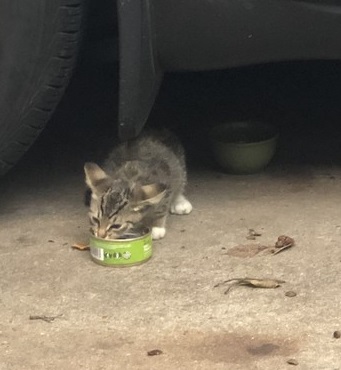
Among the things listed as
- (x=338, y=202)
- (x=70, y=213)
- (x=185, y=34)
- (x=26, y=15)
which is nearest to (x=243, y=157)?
(x=338, y=202)

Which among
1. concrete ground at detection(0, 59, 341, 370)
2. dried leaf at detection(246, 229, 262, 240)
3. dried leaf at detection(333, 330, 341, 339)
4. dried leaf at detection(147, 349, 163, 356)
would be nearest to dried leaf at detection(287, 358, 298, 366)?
concrete ground at detection(0, 59, 341, 370)

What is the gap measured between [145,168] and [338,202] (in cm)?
66

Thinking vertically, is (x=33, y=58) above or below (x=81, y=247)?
above

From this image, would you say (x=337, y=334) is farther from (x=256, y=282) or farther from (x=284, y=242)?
(x=284, y=242)

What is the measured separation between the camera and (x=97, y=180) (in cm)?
273

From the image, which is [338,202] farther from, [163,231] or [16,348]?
[16,348]

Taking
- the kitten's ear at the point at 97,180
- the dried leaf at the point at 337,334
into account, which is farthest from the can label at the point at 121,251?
the dried leaf at the point at 337,334

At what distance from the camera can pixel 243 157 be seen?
318 cm

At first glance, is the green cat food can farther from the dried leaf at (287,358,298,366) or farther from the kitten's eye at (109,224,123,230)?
the dried leaf at (287,358,298,366)

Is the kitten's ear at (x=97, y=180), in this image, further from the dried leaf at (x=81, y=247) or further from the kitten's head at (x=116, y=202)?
the dried leaf at (x=81, y=247)

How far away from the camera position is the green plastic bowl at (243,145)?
3162mm

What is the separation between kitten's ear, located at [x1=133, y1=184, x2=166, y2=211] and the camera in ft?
8.77

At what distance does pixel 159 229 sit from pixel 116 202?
0.18 meters

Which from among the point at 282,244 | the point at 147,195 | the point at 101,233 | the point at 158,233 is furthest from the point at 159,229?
the point at 282,244
